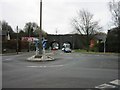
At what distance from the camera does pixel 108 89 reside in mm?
11438

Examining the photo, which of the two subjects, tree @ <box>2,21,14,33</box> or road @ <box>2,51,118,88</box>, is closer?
road @ <box>2,51,118,88</box>

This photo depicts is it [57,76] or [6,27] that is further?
[6,27]

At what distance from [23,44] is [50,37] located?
54635 millimetres

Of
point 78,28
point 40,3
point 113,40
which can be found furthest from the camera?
point 78,28

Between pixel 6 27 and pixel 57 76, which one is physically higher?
pixel 6 27

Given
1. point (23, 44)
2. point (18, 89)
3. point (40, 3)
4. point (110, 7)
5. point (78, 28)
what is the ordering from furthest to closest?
point (78, 28), point (23, 44), point (110, 7), point (40, 3), point (18, 89)

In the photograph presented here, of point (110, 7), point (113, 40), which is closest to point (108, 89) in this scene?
point (110, 7)

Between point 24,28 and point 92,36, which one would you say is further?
point 24,28

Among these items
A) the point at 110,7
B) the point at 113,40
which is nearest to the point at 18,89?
the point at 110,7

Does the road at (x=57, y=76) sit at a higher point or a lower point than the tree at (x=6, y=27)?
lower

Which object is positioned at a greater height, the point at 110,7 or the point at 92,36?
the point at 110,7

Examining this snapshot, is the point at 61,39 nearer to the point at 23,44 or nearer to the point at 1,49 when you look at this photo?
the point at 23,44

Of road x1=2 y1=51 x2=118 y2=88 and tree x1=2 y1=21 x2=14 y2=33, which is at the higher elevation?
tree x1=2 y1=21 x2=14 y2=33

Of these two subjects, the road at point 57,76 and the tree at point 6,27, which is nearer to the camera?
the road at point 57,76
